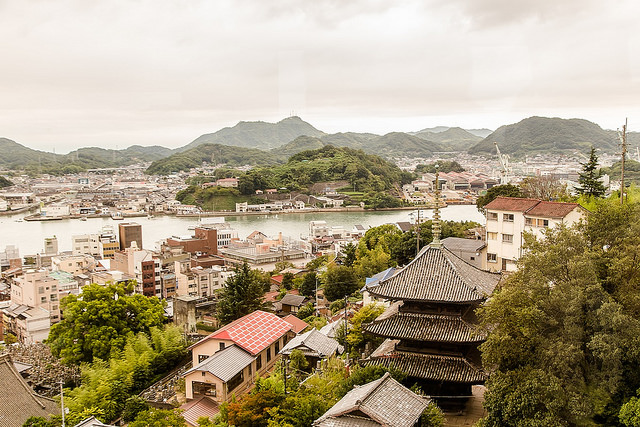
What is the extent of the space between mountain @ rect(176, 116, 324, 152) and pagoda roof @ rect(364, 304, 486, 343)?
16084 cm

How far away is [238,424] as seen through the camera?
5.79 metres

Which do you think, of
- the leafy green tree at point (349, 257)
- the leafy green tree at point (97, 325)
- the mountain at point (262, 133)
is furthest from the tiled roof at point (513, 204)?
the mountain at point (262, 133)

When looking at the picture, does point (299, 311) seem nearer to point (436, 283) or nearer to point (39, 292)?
point (436, 283)

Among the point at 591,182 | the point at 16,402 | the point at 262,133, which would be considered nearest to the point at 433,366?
the point at 16,402

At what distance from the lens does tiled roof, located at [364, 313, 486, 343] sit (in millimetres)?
5242

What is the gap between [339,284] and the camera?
1405cm

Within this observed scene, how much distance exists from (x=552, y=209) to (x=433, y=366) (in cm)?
734

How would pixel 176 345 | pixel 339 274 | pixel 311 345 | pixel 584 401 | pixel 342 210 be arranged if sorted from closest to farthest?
pixel 584 401
pixel 311 345
pixel 176 345
pixel 339 274
pixel 342 210

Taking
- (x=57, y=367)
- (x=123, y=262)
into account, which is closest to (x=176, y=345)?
(x=57, y=367)

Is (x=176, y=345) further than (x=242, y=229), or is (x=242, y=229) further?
(x=242, y=229)

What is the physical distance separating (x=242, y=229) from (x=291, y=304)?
24.9 metres

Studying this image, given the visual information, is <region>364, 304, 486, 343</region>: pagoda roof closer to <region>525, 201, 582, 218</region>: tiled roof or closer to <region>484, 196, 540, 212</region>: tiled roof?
<region>525, 201, 582, 218</region>: tiled roof

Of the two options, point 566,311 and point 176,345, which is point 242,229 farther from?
point 566,311

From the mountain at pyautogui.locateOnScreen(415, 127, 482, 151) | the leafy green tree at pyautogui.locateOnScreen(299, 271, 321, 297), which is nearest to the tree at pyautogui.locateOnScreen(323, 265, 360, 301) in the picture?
the leafy green tree at pyautogui.locateOnScreen(299, 271, 321, 297)
